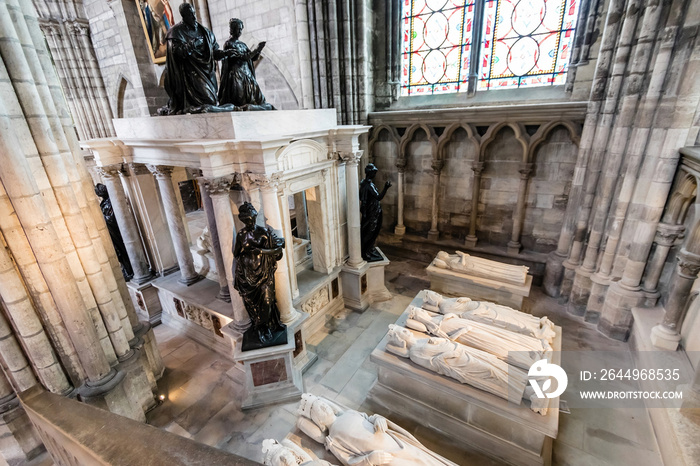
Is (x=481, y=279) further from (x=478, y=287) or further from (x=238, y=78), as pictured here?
(x=238, y=78)

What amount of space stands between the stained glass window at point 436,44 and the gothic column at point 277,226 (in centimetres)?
504

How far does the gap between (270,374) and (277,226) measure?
190cm

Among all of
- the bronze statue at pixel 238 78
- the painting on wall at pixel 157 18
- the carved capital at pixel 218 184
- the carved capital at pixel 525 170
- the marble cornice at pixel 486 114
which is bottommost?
the carved capital at pixel 525 170

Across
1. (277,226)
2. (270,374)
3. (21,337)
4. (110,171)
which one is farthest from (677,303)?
(110,171)

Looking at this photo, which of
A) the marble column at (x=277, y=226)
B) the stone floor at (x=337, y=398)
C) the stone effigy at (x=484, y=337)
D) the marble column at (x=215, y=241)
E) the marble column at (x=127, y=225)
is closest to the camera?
the stone floor at (x=337, y=398)

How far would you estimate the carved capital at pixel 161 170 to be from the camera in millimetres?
4676

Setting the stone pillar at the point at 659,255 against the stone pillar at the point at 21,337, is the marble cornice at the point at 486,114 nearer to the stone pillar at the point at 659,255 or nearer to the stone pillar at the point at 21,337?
the stone pillar at the point at 659,255

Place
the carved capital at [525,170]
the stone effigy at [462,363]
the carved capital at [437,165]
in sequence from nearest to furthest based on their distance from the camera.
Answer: the stone effigy at [462,363] → the carved capital at [525,170] → the carved capital at [437,165]

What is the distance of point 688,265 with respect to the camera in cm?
368

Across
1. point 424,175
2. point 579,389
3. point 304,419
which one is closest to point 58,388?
point 304,419

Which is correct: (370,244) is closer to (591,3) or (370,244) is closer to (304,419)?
(304,419)

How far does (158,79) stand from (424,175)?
22.8 ft

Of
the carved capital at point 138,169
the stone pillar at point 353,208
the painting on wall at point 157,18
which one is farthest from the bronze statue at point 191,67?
the painting on wall at point 157,18

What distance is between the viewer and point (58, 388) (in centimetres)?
289
